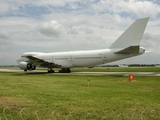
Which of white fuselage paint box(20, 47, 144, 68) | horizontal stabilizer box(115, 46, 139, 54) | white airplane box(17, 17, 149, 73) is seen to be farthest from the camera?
white fuselage paint box(20, 47, 144, 68)

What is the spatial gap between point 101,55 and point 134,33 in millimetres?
7223

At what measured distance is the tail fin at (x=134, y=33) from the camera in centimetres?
3007

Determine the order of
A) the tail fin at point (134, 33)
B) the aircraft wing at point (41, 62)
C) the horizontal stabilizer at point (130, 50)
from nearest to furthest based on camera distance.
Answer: the horizontal stabilizer at point (130, 50) < the tail fin at point (134, 33) < the aircraft wing at point (41, 62)

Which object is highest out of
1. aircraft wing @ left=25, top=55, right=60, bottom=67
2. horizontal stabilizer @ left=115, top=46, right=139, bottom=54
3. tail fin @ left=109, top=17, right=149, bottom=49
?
tail fin @ left=109, top=17, right=149, bottom=49

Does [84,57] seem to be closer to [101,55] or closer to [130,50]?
[101,55]

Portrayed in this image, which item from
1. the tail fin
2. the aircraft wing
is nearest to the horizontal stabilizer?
the tail fin

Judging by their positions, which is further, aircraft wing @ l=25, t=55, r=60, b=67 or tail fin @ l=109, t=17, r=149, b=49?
aircraft wing @ l=25, t=55, r=60, b=67

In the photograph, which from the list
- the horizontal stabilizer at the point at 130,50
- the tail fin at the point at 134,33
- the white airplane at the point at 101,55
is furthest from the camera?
the white airplane at the point at 101,55

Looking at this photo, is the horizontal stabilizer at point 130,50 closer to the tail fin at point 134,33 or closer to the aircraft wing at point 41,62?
the tail fin at point 134,33

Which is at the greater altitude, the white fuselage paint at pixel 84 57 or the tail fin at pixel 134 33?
the tail fin at pixel 134 33

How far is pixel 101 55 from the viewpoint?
35312mm

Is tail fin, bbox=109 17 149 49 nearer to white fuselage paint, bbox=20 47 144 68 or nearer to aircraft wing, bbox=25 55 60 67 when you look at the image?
white fuselage paint, bbox=20 47 144 68

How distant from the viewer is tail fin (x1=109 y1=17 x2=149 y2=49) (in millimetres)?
30066

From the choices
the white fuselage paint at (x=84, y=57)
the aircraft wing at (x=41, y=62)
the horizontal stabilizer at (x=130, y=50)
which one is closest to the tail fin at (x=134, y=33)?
the horizontal stabilizer at (x=130, y=50)
